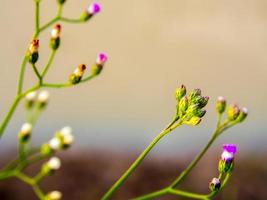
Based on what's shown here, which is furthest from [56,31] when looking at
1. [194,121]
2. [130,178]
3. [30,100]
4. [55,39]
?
[130,178]

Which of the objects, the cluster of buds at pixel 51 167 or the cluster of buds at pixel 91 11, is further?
the cluster of buds at pixel 91 11

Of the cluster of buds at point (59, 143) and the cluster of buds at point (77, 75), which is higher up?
the cluster of buds at point (77, 75)

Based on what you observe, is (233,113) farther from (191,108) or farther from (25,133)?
(25,133)

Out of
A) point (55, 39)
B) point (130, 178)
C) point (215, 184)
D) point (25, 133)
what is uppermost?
point (55, 39)

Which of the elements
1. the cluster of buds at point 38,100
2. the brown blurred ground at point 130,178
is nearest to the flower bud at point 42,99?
the cluster of buds at point 38,100

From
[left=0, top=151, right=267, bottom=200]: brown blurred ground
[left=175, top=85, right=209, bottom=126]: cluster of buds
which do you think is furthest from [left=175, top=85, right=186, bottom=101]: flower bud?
[left=0, top=151, right=267, bottom=200]: brown blurred ground

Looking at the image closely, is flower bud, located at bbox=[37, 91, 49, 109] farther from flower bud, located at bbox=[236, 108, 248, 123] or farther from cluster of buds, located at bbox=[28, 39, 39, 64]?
flower bud, located at bbox=[236, 108, 248, 123]

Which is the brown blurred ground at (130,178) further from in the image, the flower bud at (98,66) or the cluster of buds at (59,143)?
the cluster of buds at (59,143)
